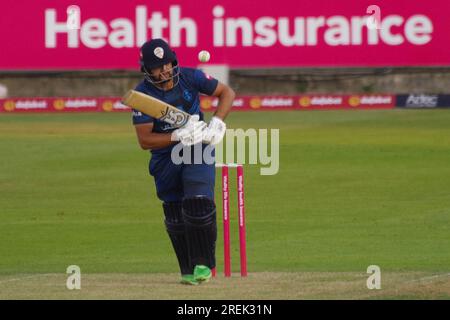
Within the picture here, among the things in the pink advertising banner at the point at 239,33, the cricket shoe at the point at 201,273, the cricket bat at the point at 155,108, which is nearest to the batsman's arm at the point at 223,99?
the cricket bat at the point at 155,108

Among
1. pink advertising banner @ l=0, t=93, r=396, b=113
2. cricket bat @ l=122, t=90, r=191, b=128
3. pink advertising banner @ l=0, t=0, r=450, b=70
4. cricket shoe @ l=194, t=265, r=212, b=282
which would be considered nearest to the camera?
cricket bat @ l=122, t=90, r=191, b=128

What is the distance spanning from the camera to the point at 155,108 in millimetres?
9609

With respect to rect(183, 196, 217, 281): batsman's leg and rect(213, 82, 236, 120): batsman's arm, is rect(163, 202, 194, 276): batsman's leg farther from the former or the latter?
rect(213, 82, 236, 120): batsman's arm

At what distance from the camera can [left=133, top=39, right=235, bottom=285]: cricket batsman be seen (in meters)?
9.73

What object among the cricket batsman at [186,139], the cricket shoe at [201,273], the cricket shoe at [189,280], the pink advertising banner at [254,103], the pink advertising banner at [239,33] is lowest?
the cricket shoe at [189,280]

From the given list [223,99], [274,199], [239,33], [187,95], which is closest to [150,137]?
[187,95]

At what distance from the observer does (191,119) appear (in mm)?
9727

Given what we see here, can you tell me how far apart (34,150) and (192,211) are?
15.7 m

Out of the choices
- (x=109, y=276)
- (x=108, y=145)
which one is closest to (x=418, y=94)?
(x=108, y=145)

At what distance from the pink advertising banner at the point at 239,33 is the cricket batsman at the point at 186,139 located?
22555 millimetres

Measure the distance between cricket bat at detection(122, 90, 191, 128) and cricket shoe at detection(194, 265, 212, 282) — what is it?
108 centimetres

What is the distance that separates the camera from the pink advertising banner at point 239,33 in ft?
106

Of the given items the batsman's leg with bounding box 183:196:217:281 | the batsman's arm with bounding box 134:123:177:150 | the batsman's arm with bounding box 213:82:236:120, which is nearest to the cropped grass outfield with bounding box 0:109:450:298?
the batsman's leg with bounding box 183:196:217:281

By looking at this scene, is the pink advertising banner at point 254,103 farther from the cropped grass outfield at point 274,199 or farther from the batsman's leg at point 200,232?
the batsman's leg at point 200,232
